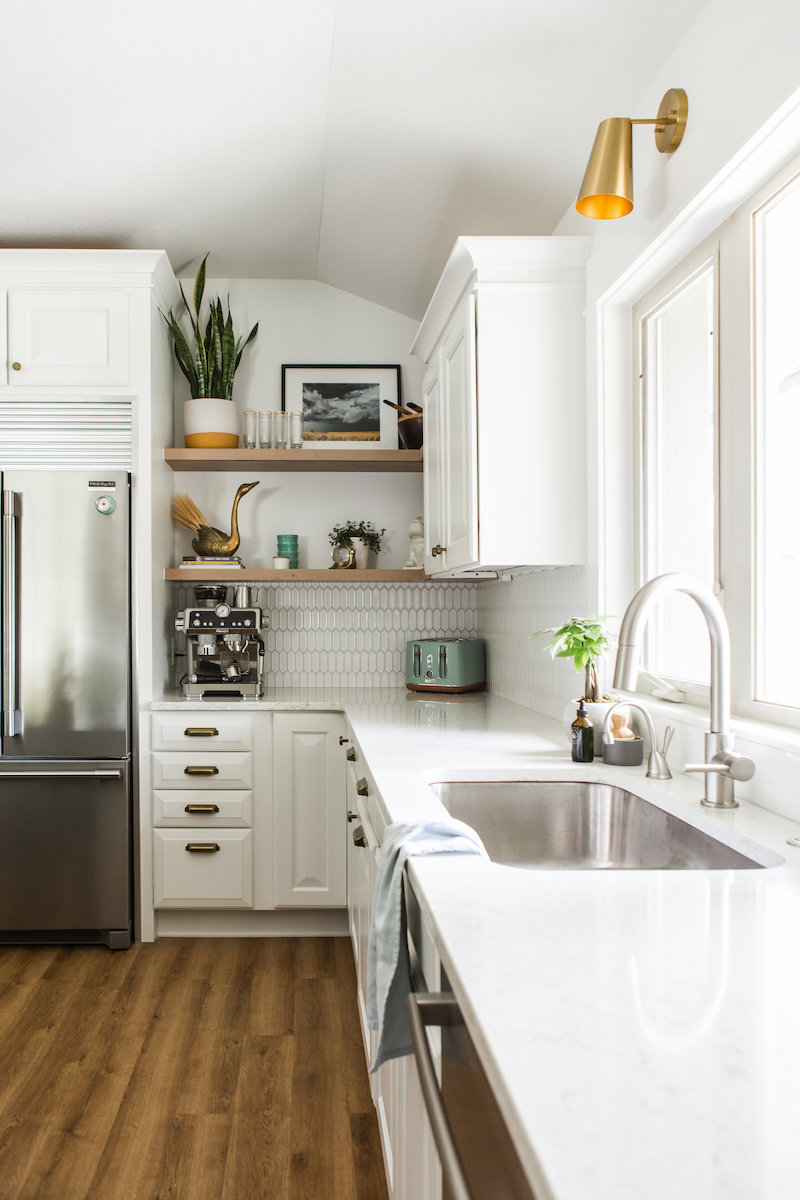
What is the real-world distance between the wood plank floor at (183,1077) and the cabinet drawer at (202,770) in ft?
1.93

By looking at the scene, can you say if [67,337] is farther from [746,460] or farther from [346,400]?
[746,460]

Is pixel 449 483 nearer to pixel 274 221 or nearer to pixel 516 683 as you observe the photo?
pixel 516 683

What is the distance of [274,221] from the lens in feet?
11.0

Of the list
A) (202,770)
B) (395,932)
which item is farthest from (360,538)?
(395,932)

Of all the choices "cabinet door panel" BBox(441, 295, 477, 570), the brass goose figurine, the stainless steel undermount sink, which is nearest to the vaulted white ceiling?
"cabinet door panel" BBox(441, 295, 477, 570)

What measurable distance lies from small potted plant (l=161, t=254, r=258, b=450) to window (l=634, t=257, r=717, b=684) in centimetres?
188

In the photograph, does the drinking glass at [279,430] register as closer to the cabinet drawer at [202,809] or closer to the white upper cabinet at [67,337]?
the white upper cabinet at [67,337]

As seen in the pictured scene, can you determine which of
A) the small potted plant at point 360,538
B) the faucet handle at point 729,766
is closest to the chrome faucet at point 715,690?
the faucet handle at point 729,766

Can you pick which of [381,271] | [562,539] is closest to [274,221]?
[381,271]

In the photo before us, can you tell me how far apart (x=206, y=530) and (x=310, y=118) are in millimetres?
1608

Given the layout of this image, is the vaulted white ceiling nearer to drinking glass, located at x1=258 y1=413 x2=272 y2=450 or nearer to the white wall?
the white wall

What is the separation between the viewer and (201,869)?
10.5 ft

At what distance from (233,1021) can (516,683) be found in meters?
1.46

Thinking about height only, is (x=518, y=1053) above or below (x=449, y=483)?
below
